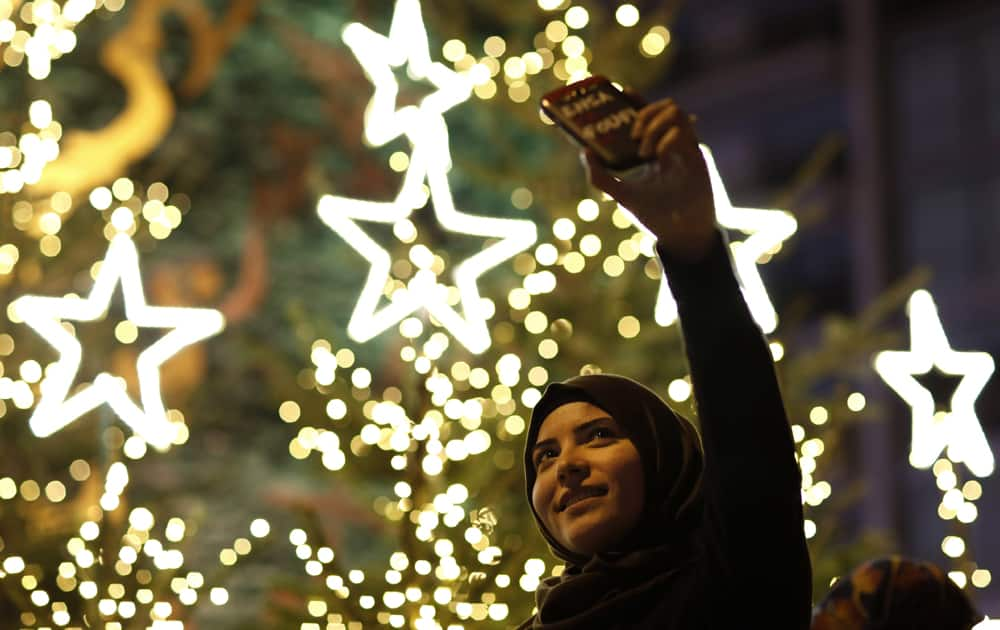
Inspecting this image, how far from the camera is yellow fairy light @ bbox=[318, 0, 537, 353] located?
10.9ft

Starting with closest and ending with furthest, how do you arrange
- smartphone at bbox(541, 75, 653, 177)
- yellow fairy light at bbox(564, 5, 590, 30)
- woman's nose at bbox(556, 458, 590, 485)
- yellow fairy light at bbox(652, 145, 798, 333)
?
smartphone at bbox(541, 75, 653, 177) → woman's nose at bbox(556, 458, 590, 485) → yellow fairy light at bbox(652, 145, 798, 333) → yellow fairy light at bbox(564, 5, 590, 30)

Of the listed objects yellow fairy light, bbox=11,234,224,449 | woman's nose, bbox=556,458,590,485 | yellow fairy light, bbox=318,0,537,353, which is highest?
yellow fairy light, bbox=318,0,537,353

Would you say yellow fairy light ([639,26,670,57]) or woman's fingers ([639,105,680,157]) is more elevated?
yellow fairy light ([639,26,670,57])

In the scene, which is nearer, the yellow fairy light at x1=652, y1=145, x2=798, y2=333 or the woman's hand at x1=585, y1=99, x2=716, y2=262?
the woman's hand at x1=585, y1=99, x2=716, y2=262

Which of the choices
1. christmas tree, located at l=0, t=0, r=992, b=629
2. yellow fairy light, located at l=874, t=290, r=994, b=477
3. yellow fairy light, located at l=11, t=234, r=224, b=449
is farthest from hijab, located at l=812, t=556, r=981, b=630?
yellow fairy light, located at l=11, t=234, r=224, b=449

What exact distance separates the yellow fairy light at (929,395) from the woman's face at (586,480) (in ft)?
4.97

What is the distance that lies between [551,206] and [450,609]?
1.66m

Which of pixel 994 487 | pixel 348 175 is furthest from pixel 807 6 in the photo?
pixel 348 175

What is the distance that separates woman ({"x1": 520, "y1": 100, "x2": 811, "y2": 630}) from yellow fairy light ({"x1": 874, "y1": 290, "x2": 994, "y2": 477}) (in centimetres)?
152

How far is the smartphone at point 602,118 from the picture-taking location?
1369 mm

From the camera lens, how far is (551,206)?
14.1 feet

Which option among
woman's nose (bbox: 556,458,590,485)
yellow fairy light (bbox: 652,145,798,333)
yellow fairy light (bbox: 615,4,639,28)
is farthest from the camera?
yellow fairy light (bbox: 615,4,639,28)

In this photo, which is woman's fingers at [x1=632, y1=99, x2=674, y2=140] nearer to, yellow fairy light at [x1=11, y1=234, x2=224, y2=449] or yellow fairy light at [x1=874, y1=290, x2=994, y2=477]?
yellow fairy light at [x1=874, y1=290, x2=994, y2=477]

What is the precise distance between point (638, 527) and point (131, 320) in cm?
193
